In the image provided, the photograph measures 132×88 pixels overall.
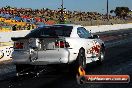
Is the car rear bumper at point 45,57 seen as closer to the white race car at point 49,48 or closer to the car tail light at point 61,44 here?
the white race car at point 49,48

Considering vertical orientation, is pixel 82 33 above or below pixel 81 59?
above

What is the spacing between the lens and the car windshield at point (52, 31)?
11.8m

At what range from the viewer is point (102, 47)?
1493 centimetres

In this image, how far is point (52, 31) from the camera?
1201 cm

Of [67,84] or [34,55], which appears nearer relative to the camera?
[67,84]

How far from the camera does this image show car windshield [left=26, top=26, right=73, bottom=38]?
38.8 feet

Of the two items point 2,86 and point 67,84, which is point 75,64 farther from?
point 2,86

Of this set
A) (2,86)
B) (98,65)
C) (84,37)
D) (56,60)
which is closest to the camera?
(2,86)

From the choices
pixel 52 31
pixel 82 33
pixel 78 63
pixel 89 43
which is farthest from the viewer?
pixel 89 43

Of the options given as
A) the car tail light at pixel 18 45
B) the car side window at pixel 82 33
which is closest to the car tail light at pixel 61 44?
the car tail light at pixel 18 45

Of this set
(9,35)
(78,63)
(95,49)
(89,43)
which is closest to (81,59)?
(78,63)

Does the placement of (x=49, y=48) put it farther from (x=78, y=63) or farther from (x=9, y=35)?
(x=9, y=35)

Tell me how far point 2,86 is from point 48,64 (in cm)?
172

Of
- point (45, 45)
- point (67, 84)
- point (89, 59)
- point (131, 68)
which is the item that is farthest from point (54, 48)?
point (131, 68)
